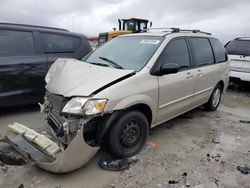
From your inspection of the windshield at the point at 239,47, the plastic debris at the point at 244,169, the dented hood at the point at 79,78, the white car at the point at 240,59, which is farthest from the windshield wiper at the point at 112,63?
the windshield at the point at 239,47

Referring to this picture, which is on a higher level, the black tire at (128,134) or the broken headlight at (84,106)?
the broken headlight at (84,106)

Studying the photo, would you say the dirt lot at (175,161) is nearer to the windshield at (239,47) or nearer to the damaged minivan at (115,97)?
the damaged minivan at (115,97)

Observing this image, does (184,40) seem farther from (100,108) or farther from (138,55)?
(100,108)

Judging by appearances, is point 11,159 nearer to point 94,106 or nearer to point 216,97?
point 94,106

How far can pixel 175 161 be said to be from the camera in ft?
11.0

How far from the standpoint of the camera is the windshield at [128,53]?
11.7 feet

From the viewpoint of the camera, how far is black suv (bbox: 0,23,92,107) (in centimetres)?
450

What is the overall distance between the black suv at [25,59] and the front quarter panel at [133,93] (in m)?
2.45

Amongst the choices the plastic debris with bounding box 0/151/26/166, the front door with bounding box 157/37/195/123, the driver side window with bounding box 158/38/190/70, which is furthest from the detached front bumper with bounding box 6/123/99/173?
the driver side window with bounding box 158/38/190/70

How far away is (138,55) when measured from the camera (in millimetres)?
3678

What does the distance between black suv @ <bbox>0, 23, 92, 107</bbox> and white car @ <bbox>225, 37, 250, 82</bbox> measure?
538 cm

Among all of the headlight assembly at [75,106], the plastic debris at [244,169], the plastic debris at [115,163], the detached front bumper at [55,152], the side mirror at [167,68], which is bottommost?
the plastic debris at [244,169]

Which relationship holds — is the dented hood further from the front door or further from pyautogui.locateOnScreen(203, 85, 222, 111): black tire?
pyautogui.locateOnScreen(203, 85, 222, 111): black tire

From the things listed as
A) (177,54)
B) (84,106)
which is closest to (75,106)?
(84,106)
